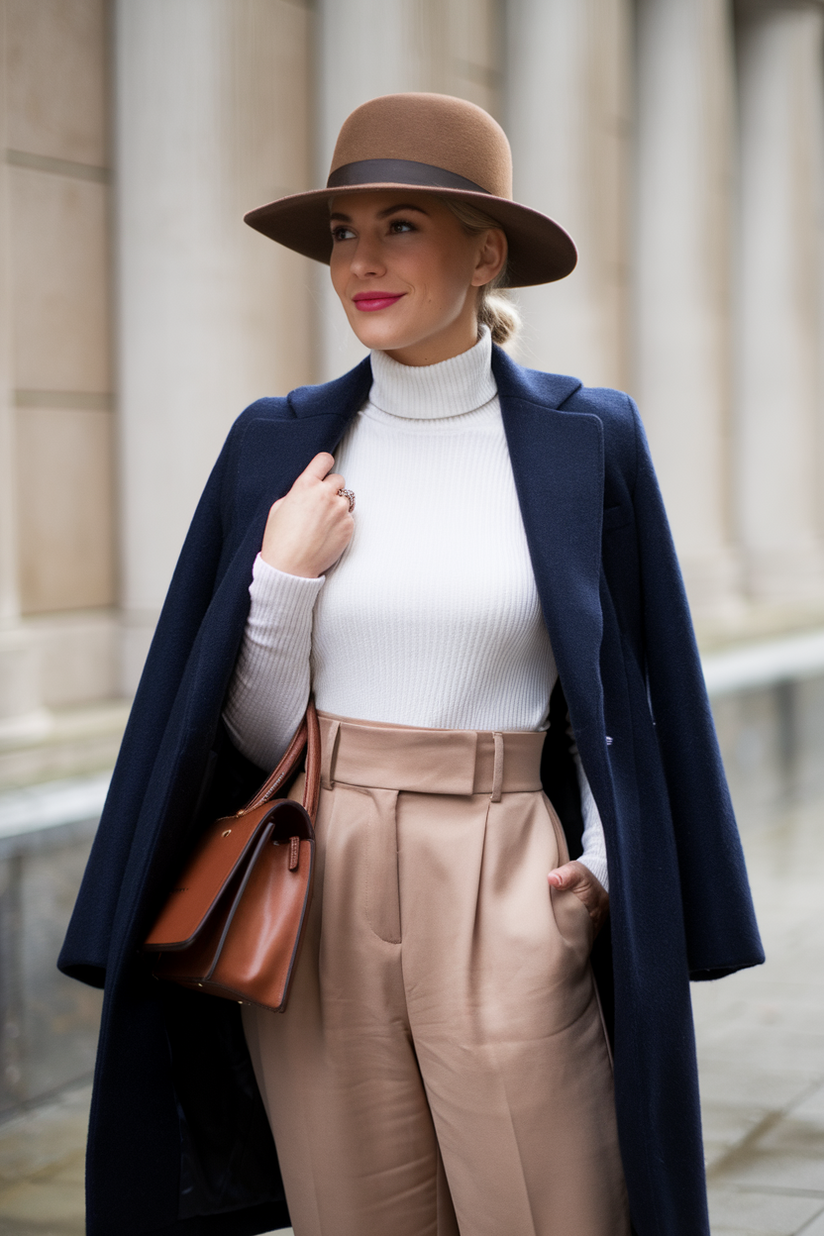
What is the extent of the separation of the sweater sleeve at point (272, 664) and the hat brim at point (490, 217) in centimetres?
60

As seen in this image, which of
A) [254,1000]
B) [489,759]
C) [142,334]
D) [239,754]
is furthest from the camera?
[142,334]

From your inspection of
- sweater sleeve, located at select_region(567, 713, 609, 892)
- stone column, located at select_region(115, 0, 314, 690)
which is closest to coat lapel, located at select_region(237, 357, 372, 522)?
sweater sleeve, located at select_region(567, 713, 609, 892)

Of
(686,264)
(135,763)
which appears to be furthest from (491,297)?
(686,264)

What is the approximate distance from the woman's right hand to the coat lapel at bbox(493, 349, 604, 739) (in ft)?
0.96

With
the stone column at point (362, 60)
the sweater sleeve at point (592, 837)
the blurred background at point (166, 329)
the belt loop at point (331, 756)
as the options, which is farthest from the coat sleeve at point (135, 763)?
the stone column at point (362, 60)

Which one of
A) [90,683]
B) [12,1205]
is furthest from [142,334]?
[12,1205]

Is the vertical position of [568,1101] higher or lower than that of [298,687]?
lower

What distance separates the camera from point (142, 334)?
16.8 ft

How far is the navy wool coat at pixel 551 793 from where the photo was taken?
7.43ft

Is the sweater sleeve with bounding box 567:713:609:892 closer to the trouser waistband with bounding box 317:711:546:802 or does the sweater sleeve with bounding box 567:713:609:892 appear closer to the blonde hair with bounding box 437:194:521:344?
the trouser waistband with bounding box 317:711:546:802

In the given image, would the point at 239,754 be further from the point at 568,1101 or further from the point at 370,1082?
the point at 568,1101

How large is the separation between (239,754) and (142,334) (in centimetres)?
295

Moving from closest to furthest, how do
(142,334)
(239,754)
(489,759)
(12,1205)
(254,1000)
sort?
1. (254,1000)
2. (489,759)
3. (239,754)
4. (12,1205)
5. (142,334)

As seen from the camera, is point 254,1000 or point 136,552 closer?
point 254,1000
